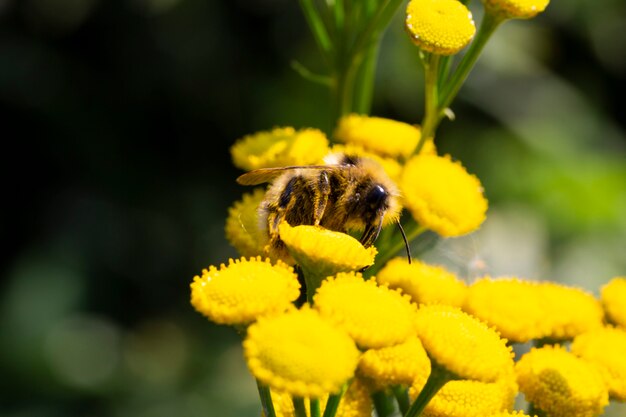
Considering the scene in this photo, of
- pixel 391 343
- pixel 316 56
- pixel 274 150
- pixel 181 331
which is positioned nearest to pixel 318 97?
pixel 316 56

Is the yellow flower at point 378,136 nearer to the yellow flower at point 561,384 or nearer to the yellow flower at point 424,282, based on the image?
the yellow flower at point 424,282

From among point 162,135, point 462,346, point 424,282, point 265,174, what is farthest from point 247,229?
point 162,135

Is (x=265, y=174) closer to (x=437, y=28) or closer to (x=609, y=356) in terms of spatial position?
(x=437, y=28)

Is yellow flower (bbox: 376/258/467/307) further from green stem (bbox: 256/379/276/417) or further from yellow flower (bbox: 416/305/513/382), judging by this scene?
green stem (bbox: 256/379/276/417)

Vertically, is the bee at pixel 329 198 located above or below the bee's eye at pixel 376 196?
below

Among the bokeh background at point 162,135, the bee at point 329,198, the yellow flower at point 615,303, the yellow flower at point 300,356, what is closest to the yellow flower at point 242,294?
the yellow flower at point 300,356

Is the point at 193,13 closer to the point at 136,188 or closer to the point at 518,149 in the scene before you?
the point at 136,188

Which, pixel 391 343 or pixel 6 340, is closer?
pixel 391 343
